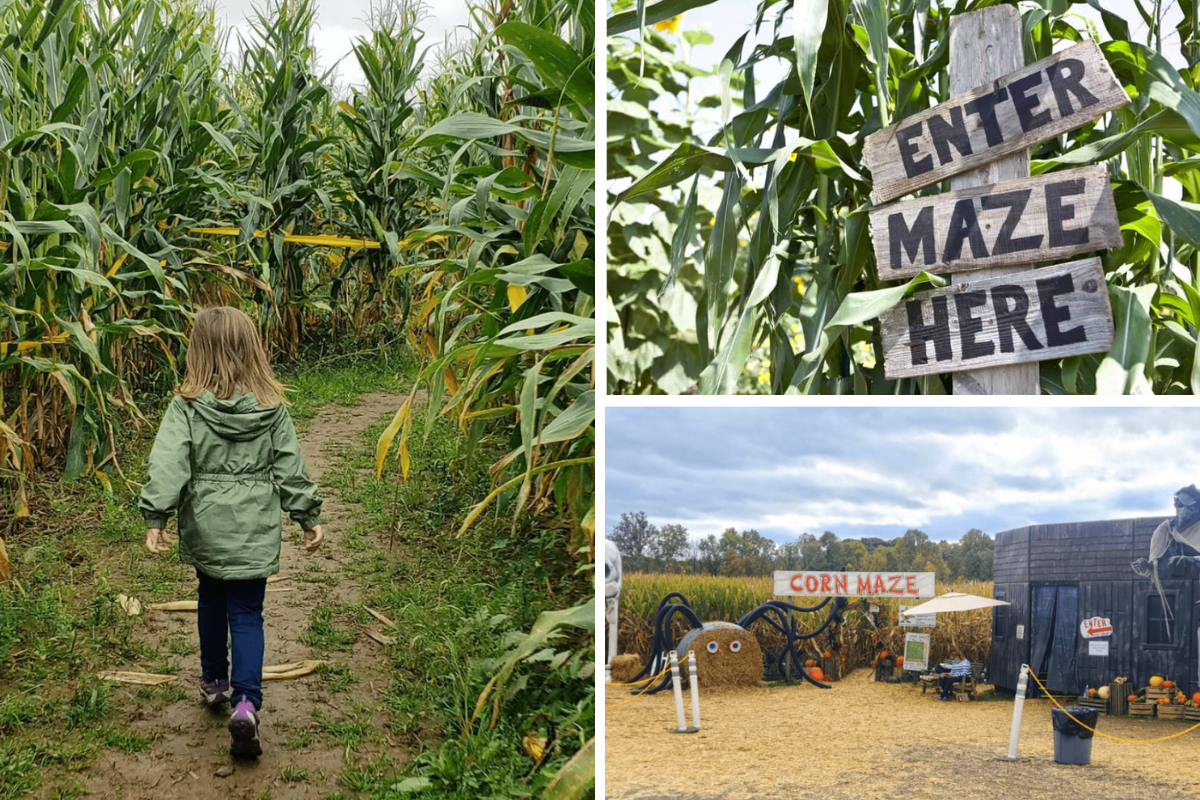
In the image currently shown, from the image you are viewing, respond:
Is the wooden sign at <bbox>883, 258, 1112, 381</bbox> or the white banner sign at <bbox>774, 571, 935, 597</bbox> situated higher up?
the wooden sign at <bbox>883, 258, 1112, 381</bbox>

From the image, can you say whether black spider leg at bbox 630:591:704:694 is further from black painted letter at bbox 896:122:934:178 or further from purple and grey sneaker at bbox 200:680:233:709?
purple and grey sneaker at bbox 200:680:233:709

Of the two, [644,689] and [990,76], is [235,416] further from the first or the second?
[990,76]

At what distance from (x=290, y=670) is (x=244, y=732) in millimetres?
270

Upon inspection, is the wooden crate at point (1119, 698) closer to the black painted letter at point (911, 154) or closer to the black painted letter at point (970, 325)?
the black painted letter at point (970, 325)

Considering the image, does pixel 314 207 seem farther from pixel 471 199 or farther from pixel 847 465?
pixel 847 465

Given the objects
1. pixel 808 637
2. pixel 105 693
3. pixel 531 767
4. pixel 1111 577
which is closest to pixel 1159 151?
pixel 1111 577

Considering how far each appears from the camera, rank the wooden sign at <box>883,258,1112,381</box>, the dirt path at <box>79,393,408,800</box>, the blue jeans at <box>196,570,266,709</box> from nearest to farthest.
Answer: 1. the wooden sign at <box>883,258,1112,381</box>
2. the dirt path at <box>79,393,408,800</box>
3. the blue jeans at <box>196,570,266,709</box>

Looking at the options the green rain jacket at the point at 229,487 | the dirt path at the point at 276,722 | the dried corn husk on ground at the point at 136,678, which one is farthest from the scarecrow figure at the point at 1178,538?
the dried corn husk on ground at the point at 136,678

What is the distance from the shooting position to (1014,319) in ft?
1.85

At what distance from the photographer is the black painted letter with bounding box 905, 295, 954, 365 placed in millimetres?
586

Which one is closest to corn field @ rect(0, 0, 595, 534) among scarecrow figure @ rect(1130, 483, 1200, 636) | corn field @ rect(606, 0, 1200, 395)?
corn field @ rect(606, 0, 1200, 395)

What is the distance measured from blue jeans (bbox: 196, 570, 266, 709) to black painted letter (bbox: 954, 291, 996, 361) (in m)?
1.21

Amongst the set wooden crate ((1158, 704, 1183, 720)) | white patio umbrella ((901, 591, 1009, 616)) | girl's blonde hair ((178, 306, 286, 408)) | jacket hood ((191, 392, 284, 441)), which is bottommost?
wooden crate ((1158, 704, 1183, 720))

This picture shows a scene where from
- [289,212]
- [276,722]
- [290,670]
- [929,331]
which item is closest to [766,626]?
[929,331]
